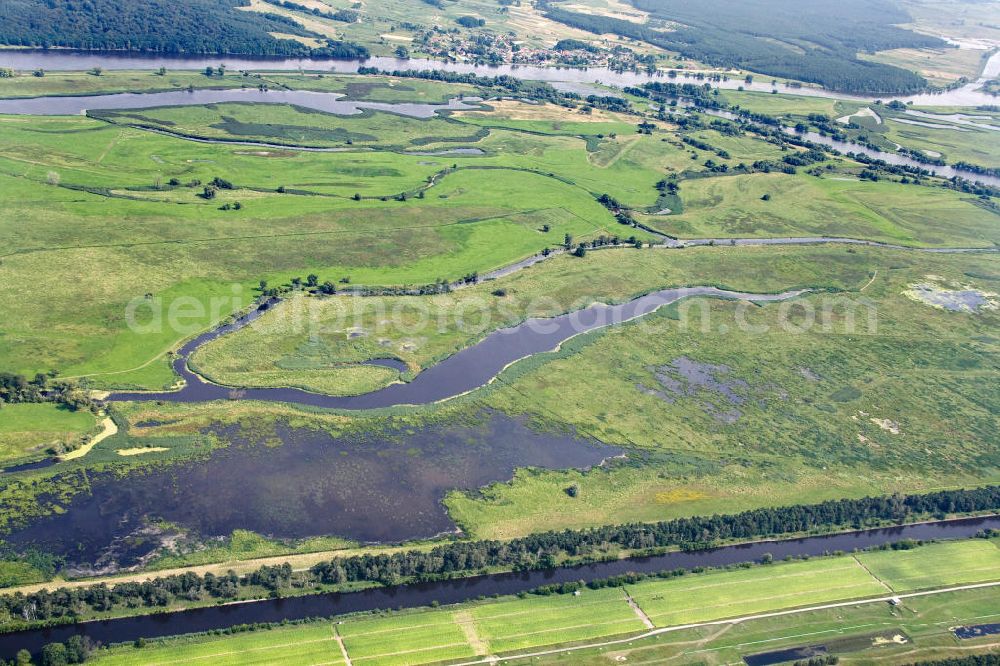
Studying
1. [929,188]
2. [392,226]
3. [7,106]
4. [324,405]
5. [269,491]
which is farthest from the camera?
[929,188]

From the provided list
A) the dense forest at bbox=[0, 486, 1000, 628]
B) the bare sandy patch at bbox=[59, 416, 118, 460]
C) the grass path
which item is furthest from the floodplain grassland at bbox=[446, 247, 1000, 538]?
the bare sandy patch at bbox=[59, 416, 118, 460]

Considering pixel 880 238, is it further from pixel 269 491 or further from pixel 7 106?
pixel 7 106

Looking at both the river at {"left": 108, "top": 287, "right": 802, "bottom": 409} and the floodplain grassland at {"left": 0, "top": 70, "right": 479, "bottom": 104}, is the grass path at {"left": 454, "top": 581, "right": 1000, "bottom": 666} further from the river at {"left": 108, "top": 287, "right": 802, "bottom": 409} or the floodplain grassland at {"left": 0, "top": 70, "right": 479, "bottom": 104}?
the floodplain grassland at {"left": 0, "top": 70, "right": 479, "bottom": 104}

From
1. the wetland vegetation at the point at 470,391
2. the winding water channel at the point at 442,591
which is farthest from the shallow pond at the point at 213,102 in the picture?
the winding water channel at the point at 442,591

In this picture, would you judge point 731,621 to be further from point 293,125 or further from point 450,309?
point 293,125

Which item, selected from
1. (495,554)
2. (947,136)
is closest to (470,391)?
(495,554)

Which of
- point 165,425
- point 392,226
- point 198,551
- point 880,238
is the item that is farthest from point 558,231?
point 198,551
